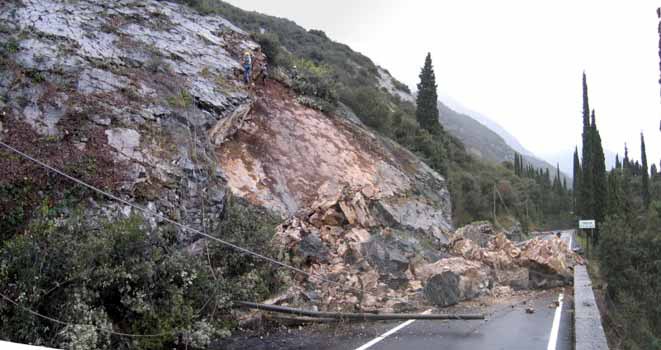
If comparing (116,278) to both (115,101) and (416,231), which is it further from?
(416,231)

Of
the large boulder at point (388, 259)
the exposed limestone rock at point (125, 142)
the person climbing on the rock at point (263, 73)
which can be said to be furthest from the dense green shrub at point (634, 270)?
the person climbing on the rock at point (263, 73)

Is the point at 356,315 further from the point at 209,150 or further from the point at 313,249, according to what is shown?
the point at 209,150

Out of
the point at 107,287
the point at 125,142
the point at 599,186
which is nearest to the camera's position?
the point at 107,287

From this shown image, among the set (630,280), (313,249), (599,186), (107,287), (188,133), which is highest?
(188,133)

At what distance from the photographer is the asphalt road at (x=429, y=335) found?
7.56 m

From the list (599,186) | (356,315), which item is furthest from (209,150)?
(599,186)

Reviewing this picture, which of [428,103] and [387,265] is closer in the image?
[387,265]

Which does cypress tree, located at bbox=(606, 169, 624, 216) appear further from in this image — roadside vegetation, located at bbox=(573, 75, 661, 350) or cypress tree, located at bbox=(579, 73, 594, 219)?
roadside vegetation, located at bbox=(573, 75, 661, 350)

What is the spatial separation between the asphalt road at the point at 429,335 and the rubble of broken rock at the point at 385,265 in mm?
939

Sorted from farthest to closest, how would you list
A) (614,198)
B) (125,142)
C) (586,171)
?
(586,171), (614,198), (125,142)

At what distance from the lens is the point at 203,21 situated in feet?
65.9

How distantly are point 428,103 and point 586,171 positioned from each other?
14.4 meters

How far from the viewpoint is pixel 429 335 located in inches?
327

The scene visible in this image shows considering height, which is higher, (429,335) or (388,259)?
(388,259)
